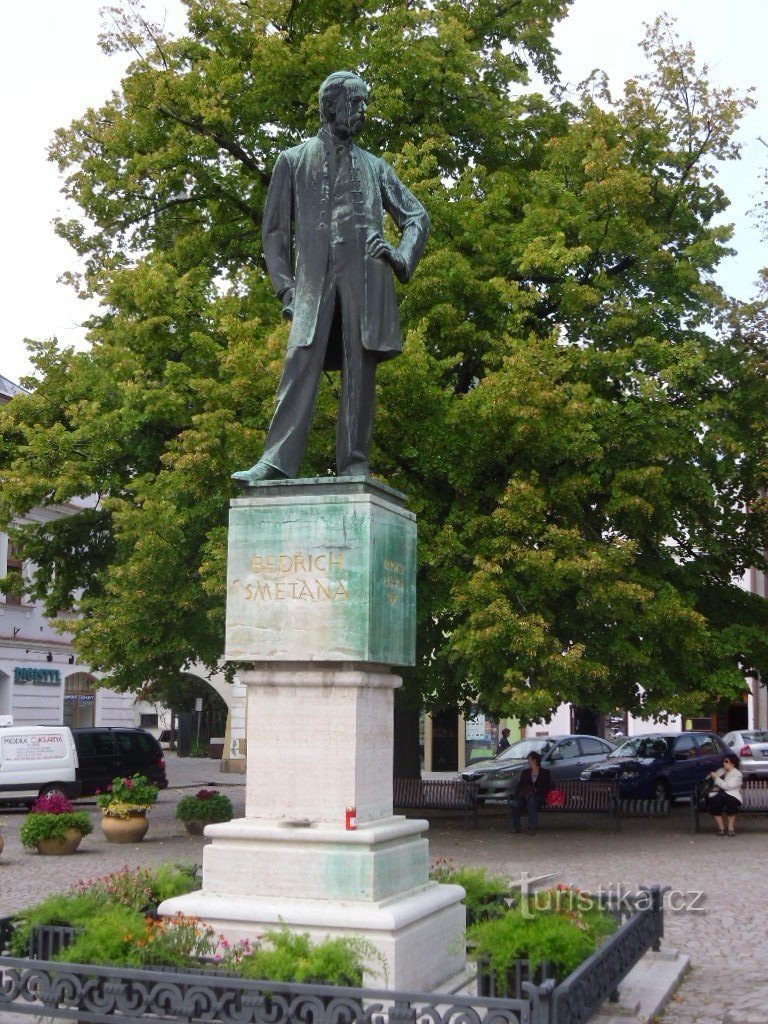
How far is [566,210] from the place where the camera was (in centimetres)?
2078

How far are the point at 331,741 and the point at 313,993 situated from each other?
1.94 metres

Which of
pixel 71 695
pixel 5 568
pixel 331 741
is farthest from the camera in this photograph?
pixel 71 695

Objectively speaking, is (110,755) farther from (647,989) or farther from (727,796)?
(647,989)

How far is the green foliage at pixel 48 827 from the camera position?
1862 centimetres

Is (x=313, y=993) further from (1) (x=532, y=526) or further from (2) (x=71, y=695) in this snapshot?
(2) (x=71, y=695)

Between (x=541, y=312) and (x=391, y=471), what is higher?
(x=541, y=312)

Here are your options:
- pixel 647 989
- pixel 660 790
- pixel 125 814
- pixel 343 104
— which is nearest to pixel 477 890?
pixel 647 989

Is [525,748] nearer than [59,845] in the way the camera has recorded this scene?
No

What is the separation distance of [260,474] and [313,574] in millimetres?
878

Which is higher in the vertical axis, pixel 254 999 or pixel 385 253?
pixel 385 253

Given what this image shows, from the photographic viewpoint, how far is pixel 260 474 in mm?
8547

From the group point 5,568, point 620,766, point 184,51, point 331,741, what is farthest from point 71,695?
point 331,741

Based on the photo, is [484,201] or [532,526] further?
[484,201]

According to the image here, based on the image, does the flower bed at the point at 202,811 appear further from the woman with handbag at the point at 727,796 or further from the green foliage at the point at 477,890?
the green foliage at the point at 477,890
